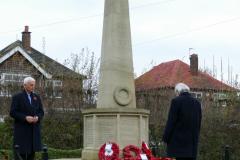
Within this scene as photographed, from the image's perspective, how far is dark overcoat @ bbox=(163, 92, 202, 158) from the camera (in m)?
9.23

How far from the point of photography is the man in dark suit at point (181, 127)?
30.3 ft

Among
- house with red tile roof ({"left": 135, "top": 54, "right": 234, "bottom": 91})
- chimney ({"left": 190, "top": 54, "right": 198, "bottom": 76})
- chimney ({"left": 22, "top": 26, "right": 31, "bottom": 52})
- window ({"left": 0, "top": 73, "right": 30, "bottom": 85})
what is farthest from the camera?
chimney ({"left": 190, "top": 54, "right": 198, "bottom": 76})

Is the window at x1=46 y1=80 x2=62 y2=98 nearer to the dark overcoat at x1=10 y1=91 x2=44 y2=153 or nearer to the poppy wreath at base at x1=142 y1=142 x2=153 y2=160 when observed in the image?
the poppy wreath at base at x1=142 y1=142 x2=153 y2=160

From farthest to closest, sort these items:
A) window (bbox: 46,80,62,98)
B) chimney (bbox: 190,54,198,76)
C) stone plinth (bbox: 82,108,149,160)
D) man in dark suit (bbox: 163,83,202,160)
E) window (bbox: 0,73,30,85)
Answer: chimney (bbox: 190,54,198,76) < window (bbox: 0,73,30,85) < window (bbox: 46,80,62,98) < stone plinth (bbox: 82,108,149,160) < man in dark suit (bbox: 163,83,202,160)

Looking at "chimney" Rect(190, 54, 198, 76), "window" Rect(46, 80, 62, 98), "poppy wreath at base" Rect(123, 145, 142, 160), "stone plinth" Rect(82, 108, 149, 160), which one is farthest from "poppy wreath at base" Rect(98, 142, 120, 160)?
"chimney" Rect(190, 54, 198, 76)

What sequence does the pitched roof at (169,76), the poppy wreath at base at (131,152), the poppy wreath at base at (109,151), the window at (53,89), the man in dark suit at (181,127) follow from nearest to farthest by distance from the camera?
the man in dark suit at (181,127), the poppy wreath at base at (109,151), the poppy wreath at base at (131,152), the window at (53,89), the pitched roof at (169,76)

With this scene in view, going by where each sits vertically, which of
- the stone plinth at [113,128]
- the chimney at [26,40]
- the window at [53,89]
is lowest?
the stone plinth at [113,128]

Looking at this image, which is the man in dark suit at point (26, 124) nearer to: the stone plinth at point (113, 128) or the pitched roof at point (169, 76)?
the stone plinth at point (113, 128)

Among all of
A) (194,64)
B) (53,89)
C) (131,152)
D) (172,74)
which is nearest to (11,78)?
(53,89)

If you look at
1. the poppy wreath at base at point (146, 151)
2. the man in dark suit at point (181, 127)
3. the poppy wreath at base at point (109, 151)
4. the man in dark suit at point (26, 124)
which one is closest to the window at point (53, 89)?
the poppy wreath at base at point (146, 151)

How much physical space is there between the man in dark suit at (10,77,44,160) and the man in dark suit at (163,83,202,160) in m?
2.26

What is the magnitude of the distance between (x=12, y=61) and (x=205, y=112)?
48.3ft

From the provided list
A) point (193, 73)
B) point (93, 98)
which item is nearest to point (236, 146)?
point (93, 98)

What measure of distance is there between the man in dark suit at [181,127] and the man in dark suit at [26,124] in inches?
88.9
